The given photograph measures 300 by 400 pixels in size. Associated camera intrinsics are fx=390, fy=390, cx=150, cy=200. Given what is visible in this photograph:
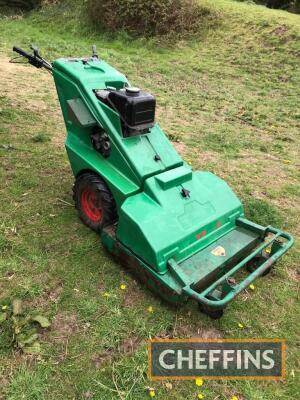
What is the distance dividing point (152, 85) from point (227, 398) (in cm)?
785

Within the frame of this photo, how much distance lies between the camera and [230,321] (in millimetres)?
3352

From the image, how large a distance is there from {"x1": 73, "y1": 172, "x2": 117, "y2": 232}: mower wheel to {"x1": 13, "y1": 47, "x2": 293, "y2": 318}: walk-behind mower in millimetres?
11

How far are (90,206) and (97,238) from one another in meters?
0.35

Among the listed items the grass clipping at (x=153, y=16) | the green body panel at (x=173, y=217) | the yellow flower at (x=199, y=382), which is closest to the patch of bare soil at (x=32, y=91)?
the green body panel at (x=173, y=217)

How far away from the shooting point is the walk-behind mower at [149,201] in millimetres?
3227

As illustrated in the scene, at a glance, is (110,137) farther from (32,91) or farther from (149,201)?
(32,91)

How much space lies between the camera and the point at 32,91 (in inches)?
314

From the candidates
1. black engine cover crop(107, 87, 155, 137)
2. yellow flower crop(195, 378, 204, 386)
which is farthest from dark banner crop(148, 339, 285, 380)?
black engine cover crop(107, 87, 155, 137)

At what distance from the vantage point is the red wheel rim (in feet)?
13.1

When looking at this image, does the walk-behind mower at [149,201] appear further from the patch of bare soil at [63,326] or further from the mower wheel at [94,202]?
the patch of bare soil at [63,326]

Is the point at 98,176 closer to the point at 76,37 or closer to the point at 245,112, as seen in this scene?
the point at 245,112

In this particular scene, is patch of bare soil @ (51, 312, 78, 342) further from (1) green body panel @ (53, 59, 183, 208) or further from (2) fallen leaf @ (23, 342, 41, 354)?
(1) green body panel @ (53, 59, 183, 208)

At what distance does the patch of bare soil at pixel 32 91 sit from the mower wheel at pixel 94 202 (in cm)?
216

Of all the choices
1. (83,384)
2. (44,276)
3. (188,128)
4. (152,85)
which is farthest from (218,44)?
(83,384)
